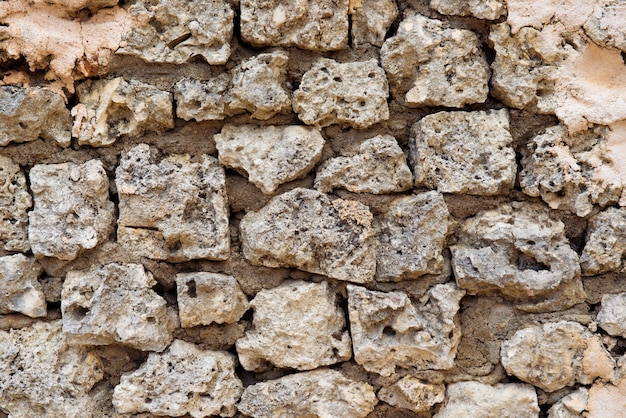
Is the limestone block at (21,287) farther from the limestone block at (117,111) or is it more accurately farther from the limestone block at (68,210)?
the limestone block at (117,111)

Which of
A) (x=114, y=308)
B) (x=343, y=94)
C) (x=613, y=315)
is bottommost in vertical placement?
(x=114, y=308)

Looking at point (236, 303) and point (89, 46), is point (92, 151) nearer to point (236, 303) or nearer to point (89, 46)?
point (89, 46)

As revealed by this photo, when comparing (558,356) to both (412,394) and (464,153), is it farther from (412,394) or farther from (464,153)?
(464,153)

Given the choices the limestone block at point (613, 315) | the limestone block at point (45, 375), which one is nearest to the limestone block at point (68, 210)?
the limestone block at point (45, 375)

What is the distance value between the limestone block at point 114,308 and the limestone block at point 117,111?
0.34m

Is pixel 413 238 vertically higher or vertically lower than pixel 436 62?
lower

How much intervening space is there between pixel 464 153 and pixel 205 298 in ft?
2.49

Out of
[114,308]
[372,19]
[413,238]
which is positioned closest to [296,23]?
[372,19]

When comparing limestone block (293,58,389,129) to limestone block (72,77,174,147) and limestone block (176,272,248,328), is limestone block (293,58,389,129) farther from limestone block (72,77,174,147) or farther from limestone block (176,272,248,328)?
limestone block (176,272,248,328)

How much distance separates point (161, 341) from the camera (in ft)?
5.22

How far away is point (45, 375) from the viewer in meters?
1.58

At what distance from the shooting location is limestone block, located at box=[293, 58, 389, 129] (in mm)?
1581

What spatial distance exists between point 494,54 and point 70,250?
1.19 m

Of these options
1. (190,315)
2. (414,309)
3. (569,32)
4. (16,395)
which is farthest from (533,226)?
(16,395)
